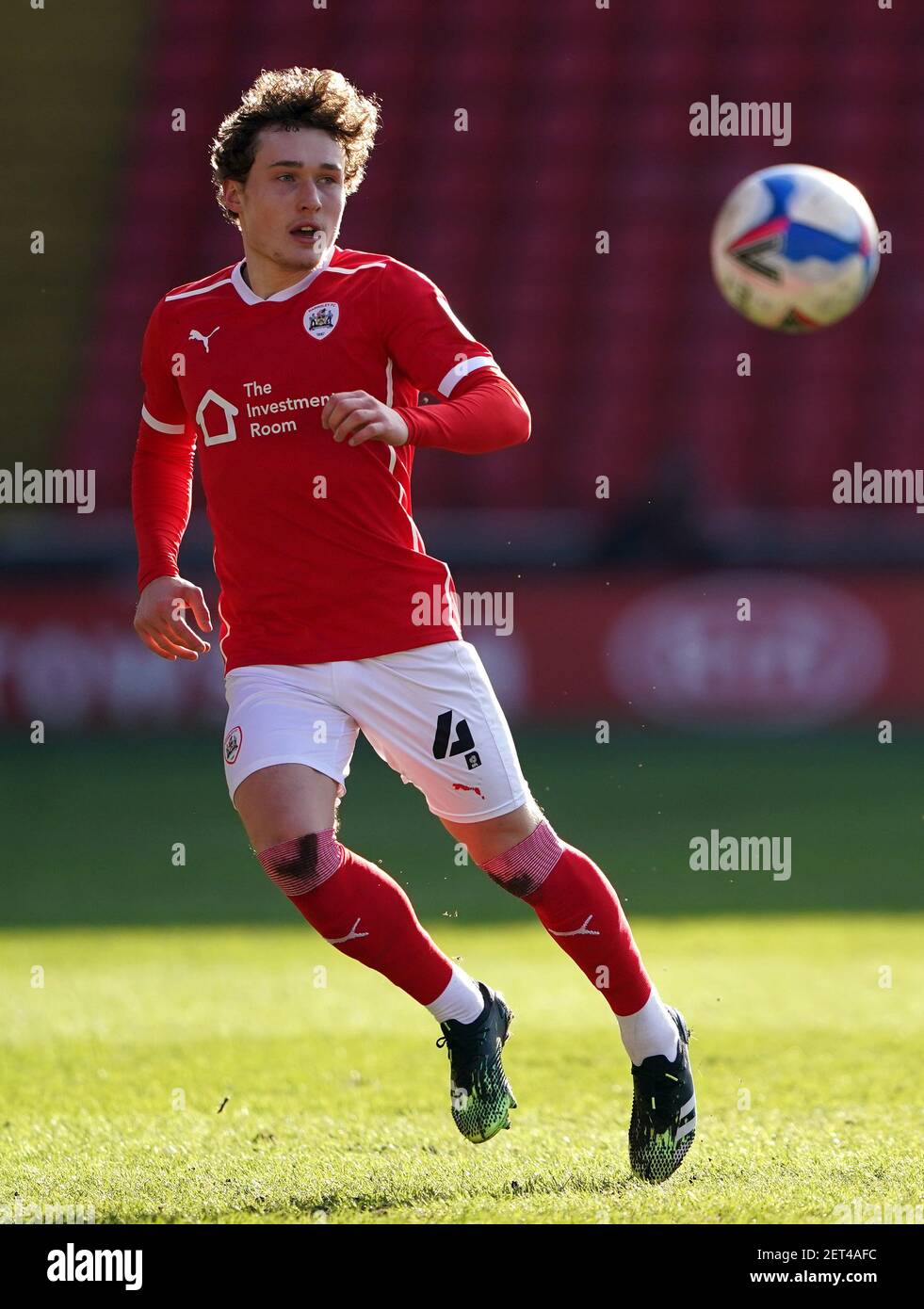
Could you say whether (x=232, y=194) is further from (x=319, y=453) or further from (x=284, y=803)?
(x=284, y=803)

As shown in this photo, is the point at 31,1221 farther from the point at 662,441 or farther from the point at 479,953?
the point at 662,441

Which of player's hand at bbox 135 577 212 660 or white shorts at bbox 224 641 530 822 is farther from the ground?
player's hand at bbox 135 577 212 660

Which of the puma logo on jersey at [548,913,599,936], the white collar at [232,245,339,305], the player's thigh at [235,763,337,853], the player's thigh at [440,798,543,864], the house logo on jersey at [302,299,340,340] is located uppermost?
the white collar at [232,245,339,305]

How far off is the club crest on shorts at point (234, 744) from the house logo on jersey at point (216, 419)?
22.8 inches

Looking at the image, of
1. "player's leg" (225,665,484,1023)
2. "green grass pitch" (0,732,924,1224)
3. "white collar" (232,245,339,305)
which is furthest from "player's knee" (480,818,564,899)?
"white collar" (232,245,339,305)

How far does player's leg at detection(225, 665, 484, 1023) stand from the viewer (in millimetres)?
3383

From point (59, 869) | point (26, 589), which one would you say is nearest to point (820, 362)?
point (26, 589)

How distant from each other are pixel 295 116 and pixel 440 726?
49.6 inches

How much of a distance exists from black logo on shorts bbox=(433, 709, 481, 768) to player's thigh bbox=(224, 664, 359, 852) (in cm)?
19

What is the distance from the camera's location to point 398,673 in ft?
11.4

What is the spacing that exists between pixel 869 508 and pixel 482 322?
3901 mm

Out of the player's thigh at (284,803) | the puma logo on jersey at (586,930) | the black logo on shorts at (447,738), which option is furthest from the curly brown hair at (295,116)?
the puma logo on jersey at (586,930)

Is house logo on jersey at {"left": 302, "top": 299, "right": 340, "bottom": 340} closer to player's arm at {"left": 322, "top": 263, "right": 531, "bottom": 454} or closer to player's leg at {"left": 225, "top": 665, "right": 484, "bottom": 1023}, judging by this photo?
player's arm at {"left": 322, "top": 263, "right": 531, "bottom": 454}

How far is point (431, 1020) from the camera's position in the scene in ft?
17.4
